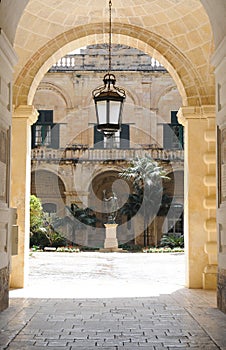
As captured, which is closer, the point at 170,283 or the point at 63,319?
the point at 63,319

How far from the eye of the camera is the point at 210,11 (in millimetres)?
7598

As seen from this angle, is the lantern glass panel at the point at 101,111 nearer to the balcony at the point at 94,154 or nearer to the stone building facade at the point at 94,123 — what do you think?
the balcony at the point at 94,154

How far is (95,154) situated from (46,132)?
10.8 feet

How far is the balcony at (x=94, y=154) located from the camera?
32.8 metres

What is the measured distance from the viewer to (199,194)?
1101 cm

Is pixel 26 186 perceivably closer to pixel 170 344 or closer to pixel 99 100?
pixel 99 100

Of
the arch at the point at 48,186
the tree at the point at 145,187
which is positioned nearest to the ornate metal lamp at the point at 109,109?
the tree at the point at 145,187

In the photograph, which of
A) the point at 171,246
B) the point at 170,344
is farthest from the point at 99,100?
the point at 171,246

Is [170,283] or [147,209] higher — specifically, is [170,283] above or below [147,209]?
below

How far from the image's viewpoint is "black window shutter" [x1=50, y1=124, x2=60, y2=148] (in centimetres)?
3334

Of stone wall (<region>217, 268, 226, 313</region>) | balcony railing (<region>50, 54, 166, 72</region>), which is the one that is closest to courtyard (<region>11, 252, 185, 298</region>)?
stone wall (<region>217, 268, 226, 313</region>)

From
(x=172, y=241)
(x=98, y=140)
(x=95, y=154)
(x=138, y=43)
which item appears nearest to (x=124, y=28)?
(x=138, y=43)

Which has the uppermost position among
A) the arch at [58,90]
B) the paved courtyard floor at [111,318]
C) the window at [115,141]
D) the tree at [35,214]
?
the arch at [58,90]

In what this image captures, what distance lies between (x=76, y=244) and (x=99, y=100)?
22519mm
